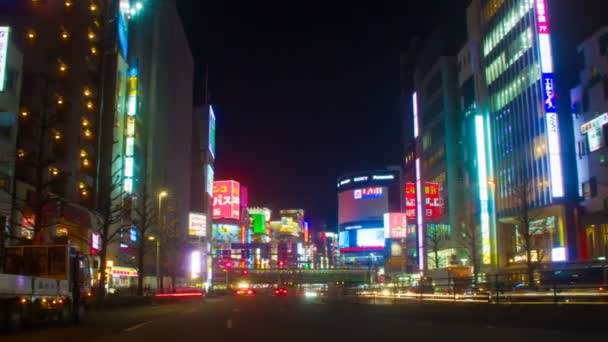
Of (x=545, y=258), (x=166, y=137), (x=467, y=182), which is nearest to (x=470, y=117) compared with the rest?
(x=467, y=182)

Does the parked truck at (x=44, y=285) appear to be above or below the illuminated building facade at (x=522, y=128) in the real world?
below

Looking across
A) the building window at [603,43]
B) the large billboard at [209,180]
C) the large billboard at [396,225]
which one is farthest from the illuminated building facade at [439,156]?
the large billboard at [209,180]

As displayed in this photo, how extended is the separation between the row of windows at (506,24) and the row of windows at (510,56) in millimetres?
2087

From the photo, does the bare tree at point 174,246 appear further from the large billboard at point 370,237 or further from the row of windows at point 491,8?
the large billboard at point 370,237

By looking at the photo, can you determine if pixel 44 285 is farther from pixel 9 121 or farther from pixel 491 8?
pixel 491 8

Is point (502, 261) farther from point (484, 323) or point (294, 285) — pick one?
point (294, 285)

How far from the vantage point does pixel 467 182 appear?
292ft

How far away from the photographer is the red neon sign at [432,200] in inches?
3720

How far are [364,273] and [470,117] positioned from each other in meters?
66.0

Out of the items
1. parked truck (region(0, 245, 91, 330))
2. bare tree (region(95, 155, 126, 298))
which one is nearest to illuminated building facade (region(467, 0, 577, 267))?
bare tree (region(95, 155, 126, 298))

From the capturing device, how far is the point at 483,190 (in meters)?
80.2

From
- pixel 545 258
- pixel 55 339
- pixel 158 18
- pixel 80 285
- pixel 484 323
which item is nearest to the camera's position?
pixel 55 339

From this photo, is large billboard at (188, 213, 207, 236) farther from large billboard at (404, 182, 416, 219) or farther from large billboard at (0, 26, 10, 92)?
large billboard at (0, 26, 10, 92)

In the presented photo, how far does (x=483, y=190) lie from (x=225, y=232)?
310 feet
